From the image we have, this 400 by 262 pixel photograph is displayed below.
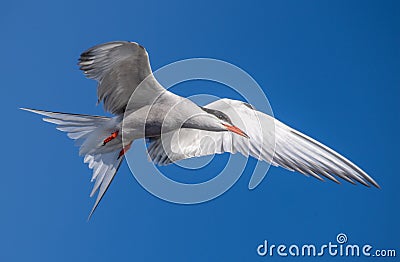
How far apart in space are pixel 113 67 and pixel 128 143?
0.93m

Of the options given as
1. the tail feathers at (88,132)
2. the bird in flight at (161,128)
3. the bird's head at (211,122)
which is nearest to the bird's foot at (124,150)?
the bird in flight at (161,128)

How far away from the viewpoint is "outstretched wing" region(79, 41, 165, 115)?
4355 millimetres

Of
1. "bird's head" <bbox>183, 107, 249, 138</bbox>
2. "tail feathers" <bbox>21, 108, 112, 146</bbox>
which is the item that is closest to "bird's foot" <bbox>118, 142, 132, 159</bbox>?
"tail feathers" <bbox>21, 108, 112, 146</bbox>

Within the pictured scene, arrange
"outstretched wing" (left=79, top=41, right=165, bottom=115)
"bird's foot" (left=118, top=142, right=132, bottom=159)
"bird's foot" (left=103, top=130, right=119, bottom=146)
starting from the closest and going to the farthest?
"outstretched wing" (left=79, top=41, right=165, bottom=115), "bird's foot" (left=103, top=130, right=119, bottom=146), "bird's foot" (left=118, top=142, right=132, bottom=159)

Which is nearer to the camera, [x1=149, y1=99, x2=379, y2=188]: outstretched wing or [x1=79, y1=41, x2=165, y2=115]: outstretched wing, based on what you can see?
[x1=149, y1=99, x2=379, y2=188]: outstretched wing

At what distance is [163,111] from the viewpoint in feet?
15.4

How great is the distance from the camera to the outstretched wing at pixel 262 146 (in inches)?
167

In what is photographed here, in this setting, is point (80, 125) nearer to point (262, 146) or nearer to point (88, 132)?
point (88, 132)

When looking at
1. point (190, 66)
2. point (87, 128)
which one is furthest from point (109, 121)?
point (190, 66)

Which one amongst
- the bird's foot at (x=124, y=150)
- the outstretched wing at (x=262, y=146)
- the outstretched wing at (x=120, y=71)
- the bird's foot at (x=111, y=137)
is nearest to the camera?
the outstretched wing at (x=262, y=146)

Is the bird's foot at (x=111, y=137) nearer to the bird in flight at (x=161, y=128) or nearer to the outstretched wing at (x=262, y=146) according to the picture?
the bird in flight at (x=161, y=128)

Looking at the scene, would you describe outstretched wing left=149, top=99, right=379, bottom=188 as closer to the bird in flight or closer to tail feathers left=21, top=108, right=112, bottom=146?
the bird in flight

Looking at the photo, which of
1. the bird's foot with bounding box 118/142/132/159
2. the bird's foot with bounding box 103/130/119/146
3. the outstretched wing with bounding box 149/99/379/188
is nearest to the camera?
the outstretched wing with bounding box 149/99/379/188

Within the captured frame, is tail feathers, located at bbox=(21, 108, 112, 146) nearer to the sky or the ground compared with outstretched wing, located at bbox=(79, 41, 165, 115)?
nearer to the ground
